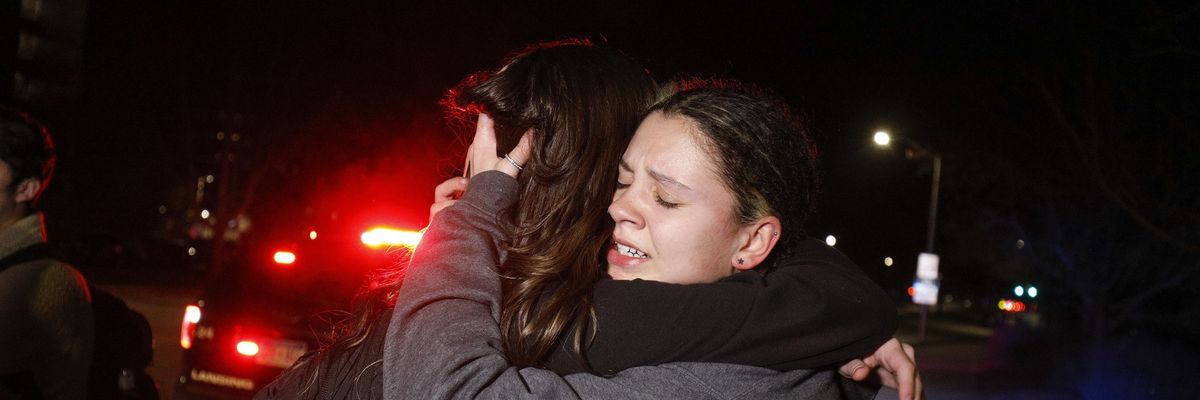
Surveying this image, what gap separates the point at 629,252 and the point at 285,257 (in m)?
4.72

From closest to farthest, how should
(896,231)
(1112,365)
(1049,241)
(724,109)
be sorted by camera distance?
1. (724,109)
2. (1112,365)
3. (1049,241)
4. (896,231)

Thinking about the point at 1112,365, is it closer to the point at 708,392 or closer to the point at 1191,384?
the point at 1191,384

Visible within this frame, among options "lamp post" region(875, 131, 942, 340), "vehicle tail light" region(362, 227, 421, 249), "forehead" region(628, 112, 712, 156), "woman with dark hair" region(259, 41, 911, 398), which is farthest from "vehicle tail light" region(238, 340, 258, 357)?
"lamp post" region(875, 131, 942, 340)

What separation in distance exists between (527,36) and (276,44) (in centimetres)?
1360

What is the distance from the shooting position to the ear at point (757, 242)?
2178mm

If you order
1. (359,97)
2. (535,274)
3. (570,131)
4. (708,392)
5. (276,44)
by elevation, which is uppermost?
(276,44)

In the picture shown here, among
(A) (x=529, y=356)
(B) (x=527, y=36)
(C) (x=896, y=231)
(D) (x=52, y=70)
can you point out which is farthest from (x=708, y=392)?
(C) (x=896, y=231)

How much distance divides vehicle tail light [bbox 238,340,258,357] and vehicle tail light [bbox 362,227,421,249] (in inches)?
42.1

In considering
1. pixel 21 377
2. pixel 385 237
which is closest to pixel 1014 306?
pixel 385 237

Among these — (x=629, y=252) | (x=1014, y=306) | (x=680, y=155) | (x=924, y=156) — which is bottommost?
(x=1014, y=306)

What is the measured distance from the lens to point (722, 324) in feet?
6.16

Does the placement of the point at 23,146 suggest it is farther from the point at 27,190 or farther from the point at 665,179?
the point at 665,179

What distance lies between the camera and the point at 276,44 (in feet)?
84.1

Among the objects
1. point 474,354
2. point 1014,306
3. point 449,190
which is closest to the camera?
point 474,354
